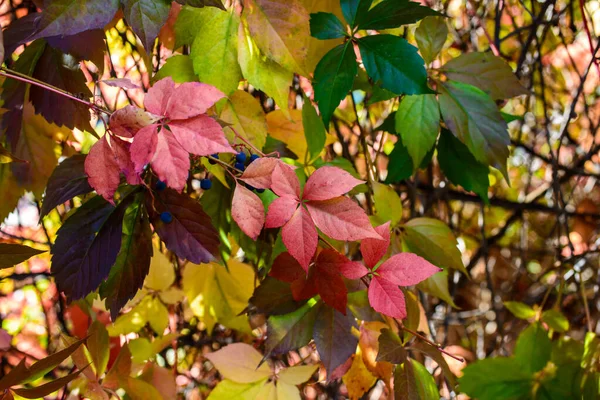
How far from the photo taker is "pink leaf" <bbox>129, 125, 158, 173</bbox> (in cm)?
49

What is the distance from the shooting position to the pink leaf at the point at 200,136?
0.50m

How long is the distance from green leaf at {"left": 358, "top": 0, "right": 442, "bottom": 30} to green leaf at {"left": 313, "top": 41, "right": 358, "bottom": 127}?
4cm

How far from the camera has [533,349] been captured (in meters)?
1.09

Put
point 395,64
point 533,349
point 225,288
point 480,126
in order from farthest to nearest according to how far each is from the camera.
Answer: point 533,349
point 225,288
point 480,126
point 395,64

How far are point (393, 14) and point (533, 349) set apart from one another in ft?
2.44

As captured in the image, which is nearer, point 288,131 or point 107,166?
point 107,166

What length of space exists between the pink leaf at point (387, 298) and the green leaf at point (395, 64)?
249mm

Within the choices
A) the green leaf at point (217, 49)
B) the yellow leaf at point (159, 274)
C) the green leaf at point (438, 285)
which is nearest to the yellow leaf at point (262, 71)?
the green leaf at point (217, 49)

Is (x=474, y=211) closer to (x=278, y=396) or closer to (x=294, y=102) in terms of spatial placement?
(x=294, y=102)

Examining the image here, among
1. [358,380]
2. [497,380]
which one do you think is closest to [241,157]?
[358,380]

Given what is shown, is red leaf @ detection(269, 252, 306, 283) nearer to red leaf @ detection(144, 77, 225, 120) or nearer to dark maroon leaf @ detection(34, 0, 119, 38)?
red leaf @ detection(144, 77, 225, 120)

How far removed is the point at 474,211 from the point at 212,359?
5.30 ft

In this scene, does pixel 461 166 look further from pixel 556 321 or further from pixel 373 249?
pixel 556 321

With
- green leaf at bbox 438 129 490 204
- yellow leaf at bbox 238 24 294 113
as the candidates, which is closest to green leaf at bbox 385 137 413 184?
green leaf at bbox 438 129 490 204
